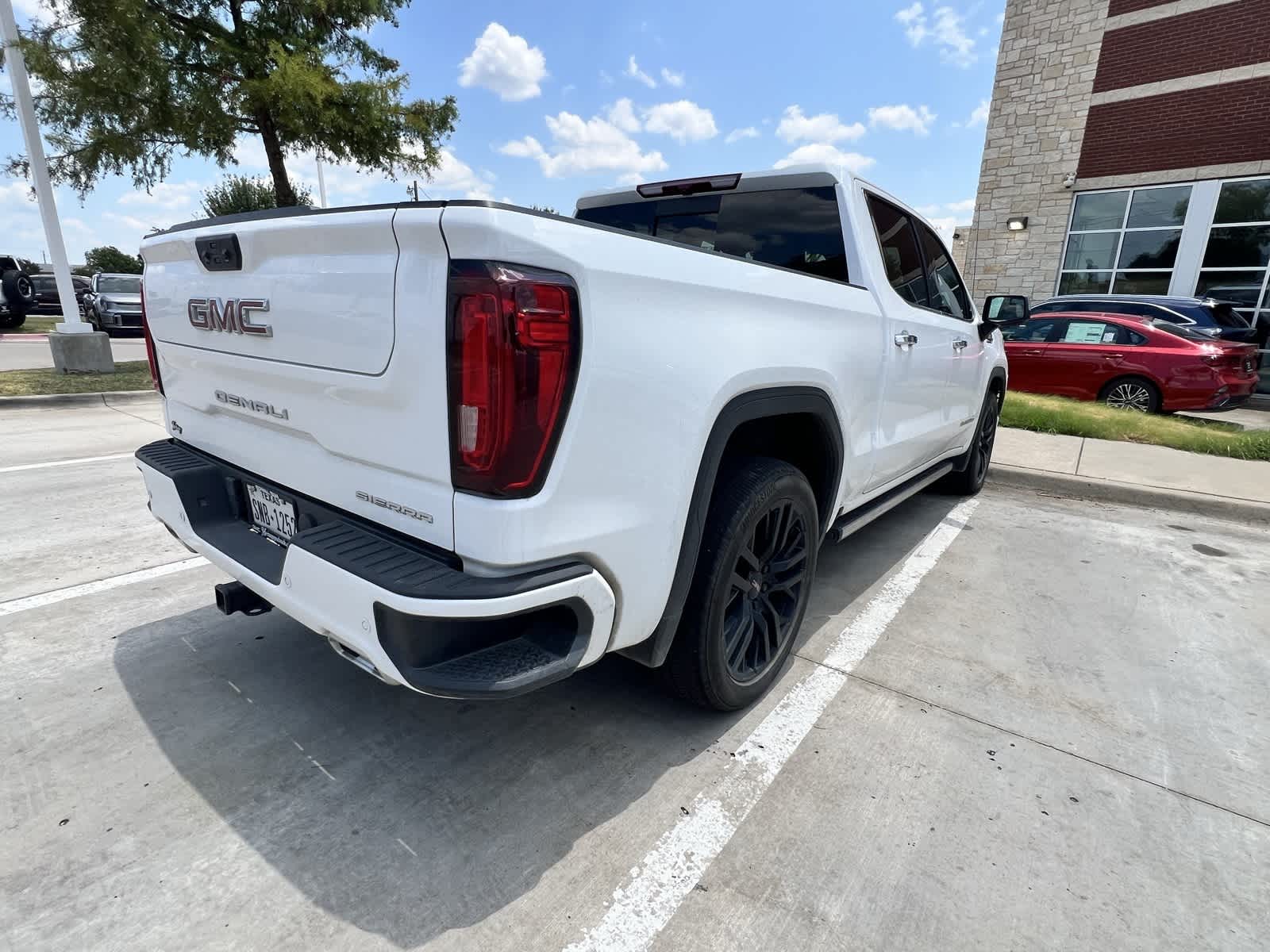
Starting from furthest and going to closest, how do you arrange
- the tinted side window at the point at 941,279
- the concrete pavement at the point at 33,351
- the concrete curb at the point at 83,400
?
the concrete pavement at the point at 33,351 < the concrete curb at the point at 83,400 < the tinted side window at the point at 941,279

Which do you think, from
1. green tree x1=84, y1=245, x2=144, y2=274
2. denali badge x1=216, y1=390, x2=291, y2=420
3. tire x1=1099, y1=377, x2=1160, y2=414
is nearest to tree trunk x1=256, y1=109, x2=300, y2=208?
denali badge x1=216, y1=390, x2=291, y2=420

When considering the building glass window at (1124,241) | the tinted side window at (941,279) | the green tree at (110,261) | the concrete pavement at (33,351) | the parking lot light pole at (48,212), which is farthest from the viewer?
the green tree at (110,261)

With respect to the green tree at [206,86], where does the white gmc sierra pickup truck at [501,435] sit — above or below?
below

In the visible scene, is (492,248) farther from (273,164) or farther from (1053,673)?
(273,164)

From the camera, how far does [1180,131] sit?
13.4 metres

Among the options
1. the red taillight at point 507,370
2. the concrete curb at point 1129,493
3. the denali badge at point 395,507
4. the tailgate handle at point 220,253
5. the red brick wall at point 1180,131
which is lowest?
the concrete curb at point 1129,493

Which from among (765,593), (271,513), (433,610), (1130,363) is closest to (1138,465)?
(1130,363)

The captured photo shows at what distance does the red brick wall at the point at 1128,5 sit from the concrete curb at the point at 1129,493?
45.1 feet

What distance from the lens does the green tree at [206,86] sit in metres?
9.04

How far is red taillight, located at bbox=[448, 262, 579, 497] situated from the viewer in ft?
4.67

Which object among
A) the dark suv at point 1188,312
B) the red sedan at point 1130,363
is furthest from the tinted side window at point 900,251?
the dark suv at point 1188,312

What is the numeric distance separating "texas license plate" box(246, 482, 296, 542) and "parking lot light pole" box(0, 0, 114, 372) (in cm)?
1015

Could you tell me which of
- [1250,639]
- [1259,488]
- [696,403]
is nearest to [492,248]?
[696,403]

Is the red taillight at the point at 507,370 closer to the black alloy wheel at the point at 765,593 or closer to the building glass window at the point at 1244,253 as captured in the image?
the black alloy wheel at the point at 765,593
